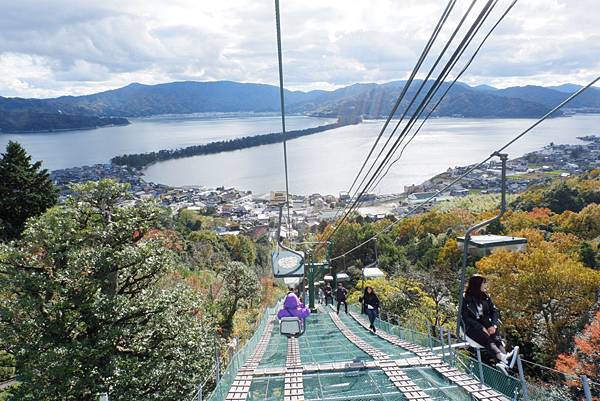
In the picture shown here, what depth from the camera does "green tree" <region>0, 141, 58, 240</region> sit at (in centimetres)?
1195

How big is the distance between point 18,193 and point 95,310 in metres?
8.56

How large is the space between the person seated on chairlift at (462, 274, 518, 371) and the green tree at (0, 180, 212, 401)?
3.75 m

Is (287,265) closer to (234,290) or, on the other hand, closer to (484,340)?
(234,290)

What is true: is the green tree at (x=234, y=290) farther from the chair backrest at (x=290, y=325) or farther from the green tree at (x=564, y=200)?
the green tree at (x=564, y=200)

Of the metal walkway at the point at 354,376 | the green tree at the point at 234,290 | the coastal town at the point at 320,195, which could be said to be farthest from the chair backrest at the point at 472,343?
the coastal town at the point at 320,195

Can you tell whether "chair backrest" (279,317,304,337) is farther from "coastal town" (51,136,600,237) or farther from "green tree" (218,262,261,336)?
"coastal town" (51,136,600,237)

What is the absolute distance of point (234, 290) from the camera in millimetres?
13852

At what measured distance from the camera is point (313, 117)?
15425cm

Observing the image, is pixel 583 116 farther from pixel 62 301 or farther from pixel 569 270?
pixel 62 301

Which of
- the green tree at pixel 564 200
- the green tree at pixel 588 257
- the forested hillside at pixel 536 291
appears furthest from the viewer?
the green tree at pixel 564 200

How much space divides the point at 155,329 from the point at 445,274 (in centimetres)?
1469

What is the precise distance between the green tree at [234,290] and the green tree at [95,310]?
23.6 ft

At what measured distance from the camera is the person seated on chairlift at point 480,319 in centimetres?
389

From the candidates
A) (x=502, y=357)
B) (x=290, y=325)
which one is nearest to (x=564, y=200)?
(x=290, y=325)
